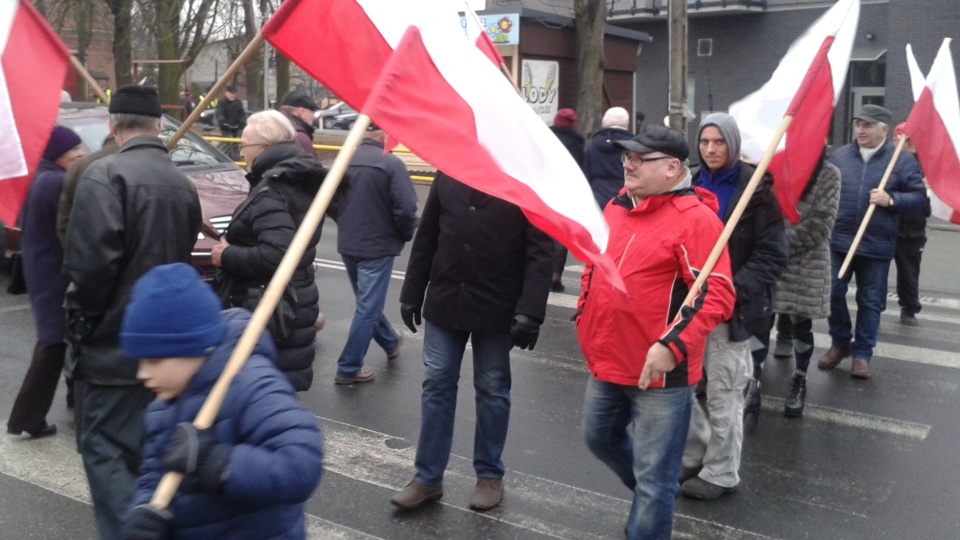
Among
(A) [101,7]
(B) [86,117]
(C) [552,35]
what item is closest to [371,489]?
(B) [86,117]

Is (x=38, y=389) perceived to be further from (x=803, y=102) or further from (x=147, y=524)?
(x=803, y=102)

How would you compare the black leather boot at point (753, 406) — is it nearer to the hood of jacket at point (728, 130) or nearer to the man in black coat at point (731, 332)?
the man in black coat at point (731, 332)

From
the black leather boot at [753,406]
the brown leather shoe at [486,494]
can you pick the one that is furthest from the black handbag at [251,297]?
the black leather boot at [753,406]

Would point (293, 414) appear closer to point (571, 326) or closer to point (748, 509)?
point (748, 509)

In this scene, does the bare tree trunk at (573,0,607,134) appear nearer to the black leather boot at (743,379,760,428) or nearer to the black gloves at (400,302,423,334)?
the black leather boot at (743,379,760,428)

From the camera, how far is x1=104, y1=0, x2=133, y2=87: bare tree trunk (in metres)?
24.4

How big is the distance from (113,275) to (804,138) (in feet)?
9.57

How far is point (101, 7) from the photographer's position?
29.3 metres

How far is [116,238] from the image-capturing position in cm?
378

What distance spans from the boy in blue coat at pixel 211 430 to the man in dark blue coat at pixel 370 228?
446 centimetres

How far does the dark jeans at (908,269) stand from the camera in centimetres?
912

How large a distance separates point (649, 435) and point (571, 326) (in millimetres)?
5121

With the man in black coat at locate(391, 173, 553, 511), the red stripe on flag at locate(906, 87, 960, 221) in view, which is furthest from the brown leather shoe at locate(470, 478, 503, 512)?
the red stripe on flag at locate(906, 87, 960, 221)

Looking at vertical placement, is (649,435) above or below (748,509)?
above
